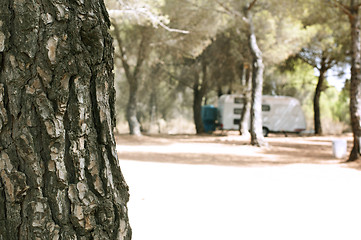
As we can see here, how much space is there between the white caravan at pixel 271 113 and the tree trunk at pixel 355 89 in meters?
13.2

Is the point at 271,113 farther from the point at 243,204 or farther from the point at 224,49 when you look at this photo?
the point at 243,204

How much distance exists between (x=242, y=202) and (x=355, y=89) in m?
6.47

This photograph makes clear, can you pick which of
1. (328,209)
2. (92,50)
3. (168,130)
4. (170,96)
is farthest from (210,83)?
(92,50)

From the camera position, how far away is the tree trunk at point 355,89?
398 inches

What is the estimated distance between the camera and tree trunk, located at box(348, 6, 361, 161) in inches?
398

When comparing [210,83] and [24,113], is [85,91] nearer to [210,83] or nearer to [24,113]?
[24,113]

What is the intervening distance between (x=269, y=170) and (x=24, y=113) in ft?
24.7

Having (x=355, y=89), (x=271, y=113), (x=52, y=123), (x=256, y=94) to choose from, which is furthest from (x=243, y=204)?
(x=271, y=113)

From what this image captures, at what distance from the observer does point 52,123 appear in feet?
5.69

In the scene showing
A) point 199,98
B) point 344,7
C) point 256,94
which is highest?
point 344,7

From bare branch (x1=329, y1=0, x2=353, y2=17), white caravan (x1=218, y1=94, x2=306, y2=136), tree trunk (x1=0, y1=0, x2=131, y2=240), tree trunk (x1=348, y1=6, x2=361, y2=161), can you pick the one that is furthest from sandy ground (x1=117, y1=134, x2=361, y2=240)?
white caravan (x1=218, y1=94, x2=306, y2=136)

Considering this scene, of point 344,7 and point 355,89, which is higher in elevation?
point 344,7

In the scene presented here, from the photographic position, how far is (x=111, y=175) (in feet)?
6.21

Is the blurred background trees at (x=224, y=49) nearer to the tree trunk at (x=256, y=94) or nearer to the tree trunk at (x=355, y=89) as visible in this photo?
the tree trunk at (x=256, y=94)
